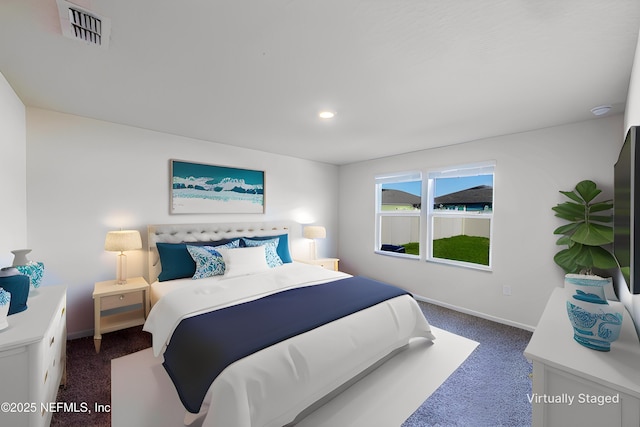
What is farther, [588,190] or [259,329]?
[588,190]

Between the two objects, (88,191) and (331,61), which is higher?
(331,61)

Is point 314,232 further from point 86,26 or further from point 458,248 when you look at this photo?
point 86,26

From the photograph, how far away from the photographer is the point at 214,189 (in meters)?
3.74

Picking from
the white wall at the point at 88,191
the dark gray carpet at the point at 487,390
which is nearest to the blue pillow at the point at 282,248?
the white wall at the point at 88,191

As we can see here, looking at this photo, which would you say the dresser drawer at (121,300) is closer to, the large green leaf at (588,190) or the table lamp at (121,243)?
the table lamp at (121,243)

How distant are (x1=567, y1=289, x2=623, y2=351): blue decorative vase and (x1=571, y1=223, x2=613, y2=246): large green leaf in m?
1.59

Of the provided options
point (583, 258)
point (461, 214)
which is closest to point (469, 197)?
point (461, 214)

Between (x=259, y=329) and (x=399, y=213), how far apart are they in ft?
11.0

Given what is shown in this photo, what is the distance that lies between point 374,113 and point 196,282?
101 inches

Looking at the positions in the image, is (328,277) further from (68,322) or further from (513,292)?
(68,322)

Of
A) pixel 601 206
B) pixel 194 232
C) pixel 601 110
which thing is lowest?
pixel 194 232

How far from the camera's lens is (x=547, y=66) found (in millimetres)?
1760

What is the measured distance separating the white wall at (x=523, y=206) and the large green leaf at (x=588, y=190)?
149 mm

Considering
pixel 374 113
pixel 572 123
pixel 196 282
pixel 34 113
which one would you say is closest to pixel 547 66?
pixel 374 113
